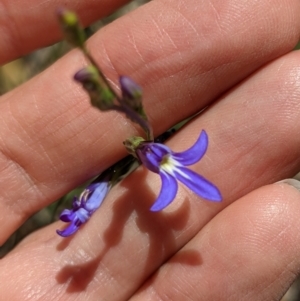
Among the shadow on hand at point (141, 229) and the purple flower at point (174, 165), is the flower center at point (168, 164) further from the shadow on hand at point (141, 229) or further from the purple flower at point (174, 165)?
the shadow on hand at point (141, 229)

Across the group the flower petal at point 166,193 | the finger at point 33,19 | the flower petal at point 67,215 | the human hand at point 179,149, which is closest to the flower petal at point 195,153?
the flower petal at point 166,193

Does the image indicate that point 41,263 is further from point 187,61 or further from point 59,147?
point 187,61

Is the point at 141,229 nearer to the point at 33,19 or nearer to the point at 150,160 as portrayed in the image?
the point at 150,160

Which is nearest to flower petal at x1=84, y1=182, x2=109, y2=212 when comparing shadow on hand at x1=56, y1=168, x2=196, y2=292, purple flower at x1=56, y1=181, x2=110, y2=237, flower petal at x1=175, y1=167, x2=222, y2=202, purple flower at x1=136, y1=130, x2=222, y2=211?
purple flower at x1=56, y1=181, x2=110, y2=237

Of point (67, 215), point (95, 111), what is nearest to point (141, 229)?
point (67, 215)

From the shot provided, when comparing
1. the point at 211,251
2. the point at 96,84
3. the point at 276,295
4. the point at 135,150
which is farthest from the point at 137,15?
the point at 276,295

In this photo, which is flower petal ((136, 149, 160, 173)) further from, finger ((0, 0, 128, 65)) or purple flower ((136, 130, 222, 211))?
finger ((0, 0, 128, 65))
